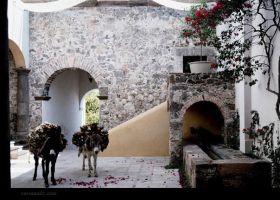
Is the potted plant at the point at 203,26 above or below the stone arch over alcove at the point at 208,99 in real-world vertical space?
above

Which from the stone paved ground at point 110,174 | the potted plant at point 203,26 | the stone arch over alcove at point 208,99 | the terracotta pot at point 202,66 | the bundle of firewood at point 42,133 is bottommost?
the stone paved ground at point 110,174

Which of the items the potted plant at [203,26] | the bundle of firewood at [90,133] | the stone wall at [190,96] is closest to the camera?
the potted plant at [203,26]

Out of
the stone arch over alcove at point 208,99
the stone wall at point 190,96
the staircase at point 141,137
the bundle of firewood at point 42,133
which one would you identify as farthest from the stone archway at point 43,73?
the bundle of firewood at point 42,133

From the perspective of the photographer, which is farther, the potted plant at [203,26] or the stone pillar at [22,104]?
the stone pillar at [22,104]

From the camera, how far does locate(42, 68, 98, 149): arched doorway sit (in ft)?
43.6

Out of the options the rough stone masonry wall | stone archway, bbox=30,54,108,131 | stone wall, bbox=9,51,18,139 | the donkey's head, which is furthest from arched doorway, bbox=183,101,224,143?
stone wall, bbox=9,51,18,139

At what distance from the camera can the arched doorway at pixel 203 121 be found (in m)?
9.80

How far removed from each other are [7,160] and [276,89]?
3.81 meters

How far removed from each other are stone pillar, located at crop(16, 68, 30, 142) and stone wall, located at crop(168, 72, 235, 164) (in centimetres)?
559

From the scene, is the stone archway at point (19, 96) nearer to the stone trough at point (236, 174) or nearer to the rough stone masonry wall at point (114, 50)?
the rough stone masonry wall at point (114, 50)

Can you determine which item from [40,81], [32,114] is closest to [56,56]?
[40,81]

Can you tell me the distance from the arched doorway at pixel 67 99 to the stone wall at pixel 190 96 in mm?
5300

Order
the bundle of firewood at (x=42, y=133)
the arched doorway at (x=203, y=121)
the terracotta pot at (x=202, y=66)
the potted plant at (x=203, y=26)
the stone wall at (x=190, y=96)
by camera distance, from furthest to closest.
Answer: the arched doorway at (x=203, y=121) → the terracotta pot at (x=202, y=66) → the stone wall at (x=190, y=96) → the bundle of firewood at (x=42, y=133) → the potted plant at (x=203, y=26)

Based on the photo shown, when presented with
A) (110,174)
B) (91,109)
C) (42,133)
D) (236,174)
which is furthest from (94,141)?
(91,109)
